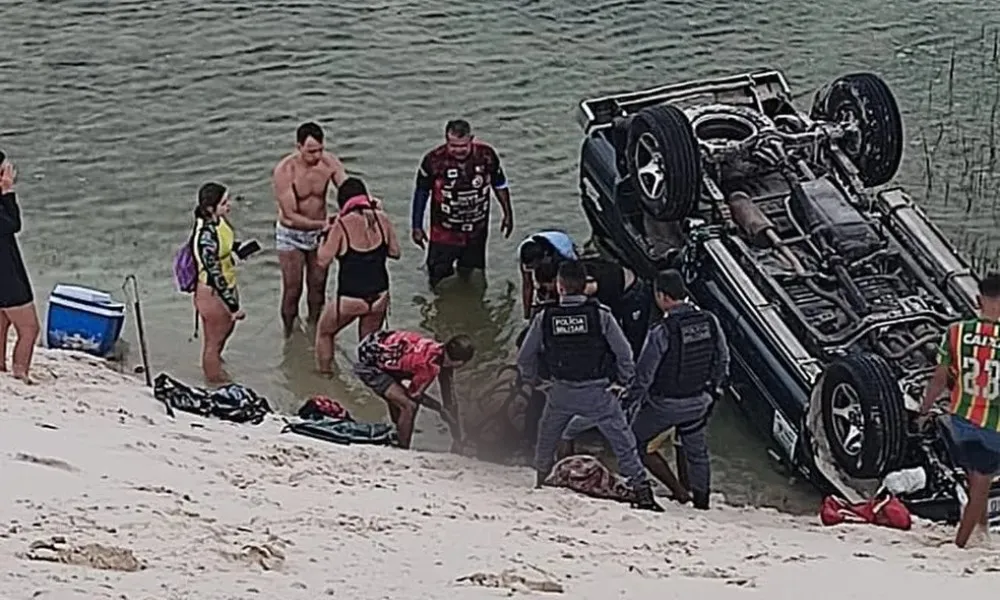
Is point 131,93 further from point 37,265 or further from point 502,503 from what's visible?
point 502,503

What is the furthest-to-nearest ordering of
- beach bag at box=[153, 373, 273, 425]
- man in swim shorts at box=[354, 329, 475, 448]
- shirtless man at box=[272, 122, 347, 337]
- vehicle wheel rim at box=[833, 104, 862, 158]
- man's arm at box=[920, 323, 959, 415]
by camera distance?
vehicle wheel rim at box=[833, 104, 862, 158]
shirtless man at box=[272, 122, 347, 337]
beach bag at box=[153, 373, 273, 425]
man in swim shorts at box=[354, 329, 475, 448]
man's arm at box=[920, 323, 959, 415]

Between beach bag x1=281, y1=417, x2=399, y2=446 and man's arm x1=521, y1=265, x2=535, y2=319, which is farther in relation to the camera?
man's arm x1=521, y1=265, x2=535, y2=319

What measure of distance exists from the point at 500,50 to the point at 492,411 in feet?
22.2

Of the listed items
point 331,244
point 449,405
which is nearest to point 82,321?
point 331,244

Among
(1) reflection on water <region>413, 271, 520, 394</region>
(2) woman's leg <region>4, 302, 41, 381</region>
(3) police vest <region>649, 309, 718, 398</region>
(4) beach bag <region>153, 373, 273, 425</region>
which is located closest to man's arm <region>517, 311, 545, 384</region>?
(3) police vest <region>649, 309, 718, 398</region>

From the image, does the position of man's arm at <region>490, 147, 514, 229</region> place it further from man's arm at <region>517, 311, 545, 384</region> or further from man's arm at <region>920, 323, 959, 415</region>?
man's arm at <region>920, 323, 959, 415</region>

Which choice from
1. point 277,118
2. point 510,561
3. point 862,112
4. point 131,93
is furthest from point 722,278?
point 131,93

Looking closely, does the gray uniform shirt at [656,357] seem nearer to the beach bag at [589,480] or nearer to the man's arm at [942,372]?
the beach bag at [589,480]

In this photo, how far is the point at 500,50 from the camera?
16.6 m

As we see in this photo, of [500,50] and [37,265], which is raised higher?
[500,50]

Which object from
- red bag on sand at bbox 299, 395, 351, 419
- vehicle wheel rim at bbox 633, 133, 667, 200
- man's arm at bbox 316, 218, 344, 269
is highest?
vehicle wheel rim at bbox 633, 133, 667, 200

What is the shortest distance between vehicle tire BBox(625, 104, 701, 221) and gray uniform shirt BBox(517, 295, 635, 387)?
7.84 ft

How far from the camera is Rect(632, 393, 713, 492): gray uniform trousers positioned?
9.05 m

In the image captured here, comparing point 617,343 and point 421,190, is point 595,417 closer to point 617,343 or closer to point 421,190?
point 617,343
